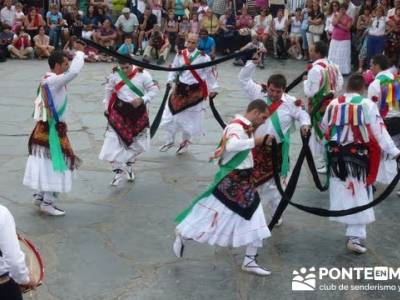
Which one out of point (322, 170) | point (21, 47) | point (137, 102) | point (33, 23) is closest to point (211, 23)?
point (33, 23)

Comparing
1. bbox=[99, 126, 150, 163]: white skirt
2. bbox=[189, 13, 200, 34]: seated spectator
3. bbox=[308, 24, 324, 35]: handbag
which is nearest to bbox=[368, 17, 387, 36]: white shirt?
bbox=[308, 24, 324, 35]: handbag

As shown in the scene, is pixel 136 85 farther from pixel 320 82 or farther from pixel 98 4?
pixel 98 4

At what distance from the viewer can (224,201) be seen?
5484 mm

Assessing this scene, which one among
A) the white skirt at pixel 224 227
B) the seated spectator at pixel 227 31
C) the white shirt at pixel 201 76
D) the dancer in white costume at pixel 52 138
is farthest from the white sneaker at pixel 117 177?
the seated spectator at pixel 227 31

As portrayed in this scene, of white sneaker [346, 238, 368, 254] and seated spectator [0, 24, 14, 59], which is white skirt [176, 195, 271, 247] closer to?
white sneaker [346, 238, 368, 254]

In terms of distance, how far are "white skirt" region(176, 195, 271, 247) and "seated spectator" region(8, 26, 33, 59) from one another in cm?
1365

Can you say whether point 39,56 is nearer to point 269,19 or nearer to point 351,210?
point 269,19

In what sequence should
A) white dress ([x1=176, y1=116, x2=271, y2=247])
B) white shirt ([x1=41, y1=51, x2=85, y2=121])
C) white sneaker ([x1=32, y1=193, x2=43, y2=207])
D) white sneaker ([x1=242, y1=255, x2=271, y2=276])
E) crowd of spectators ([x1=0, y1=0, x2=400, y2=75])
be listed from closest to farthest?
white dress ([x1=176, y1=116, x2=271, y2=247])
white sneaker ([x1=242, y1=255, x2=271, y2=276])
white shirt ([x1=41, y1=51, x2=85, y2=121])
white sneaker ([x1=32, y1=193, x2=43, y2=207])
crowd of spectators ([x1=0, y1=0, x2=400, y2=75])

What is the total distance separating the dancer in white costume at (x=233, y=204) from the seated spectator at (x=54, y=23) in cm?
1395

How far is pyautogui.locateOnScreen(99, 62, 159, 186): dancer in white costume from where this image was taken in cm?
773

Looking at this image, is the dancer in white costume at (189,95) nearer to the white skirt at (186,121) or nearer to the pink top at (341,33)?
the white skirt at (186,121)

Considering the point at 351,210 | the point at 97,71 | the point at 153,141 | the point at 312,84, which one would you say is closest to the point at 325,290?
the point at 351,210

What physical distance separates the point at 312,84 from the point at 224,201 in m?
2.83

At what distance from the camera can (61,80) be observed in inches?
258
